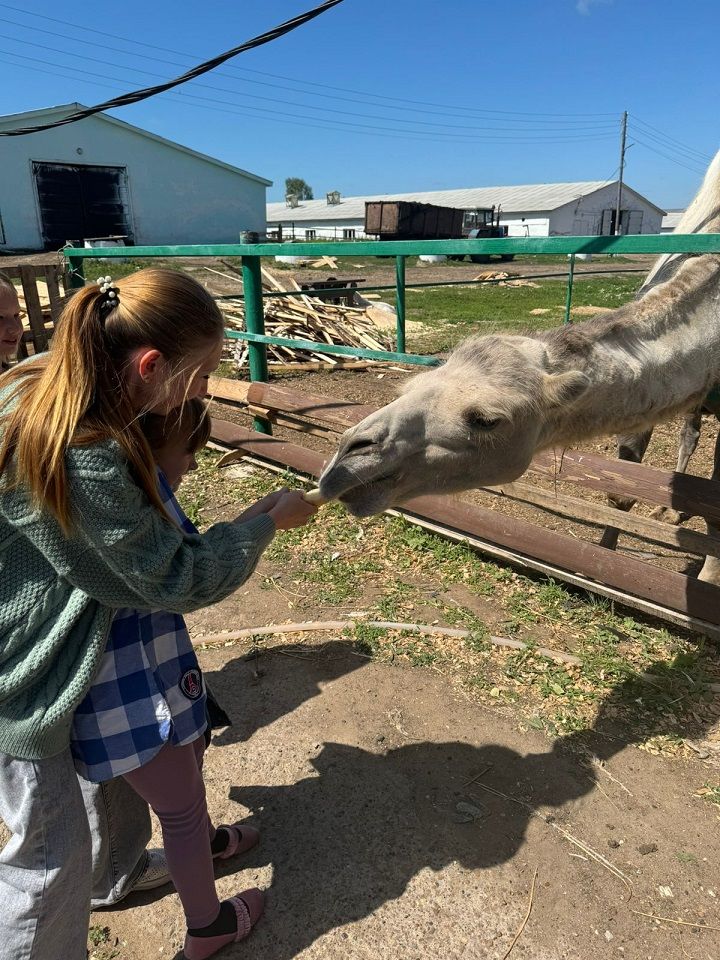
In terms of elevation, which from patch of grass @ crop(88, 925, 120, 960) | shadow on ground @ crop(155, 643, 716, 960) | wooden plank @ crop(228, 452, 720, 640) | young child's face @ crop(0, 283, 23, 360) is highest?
young child's face @ crop(0, 283, 23, 360)

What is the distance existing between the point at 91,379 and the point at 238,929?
1668mm

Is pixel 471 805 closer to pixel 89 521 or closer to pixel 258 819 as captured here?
pixel 258 819

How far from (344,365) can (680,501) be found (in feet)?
23.9

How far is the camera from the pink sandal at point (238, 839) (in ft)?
7.22

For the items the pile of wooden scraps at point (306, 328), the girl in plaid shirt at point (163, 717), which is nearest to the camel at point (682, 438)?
the girl in plaid shirt at point (163, 717)

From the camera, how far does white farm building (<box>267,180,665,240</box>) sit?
2119 inches

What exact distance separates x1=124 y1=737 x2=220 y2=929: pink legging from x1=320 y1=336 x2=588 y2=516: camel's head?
41.2 inches

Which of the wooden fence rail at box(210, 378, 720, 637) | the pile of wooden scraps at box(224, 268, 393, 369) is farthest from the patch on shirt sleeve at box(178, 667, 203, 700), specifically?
the pile of wooden scraps at box(224, 268, 393, 369)

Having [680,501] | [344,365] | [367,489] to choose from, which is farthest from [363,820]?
[344,365]

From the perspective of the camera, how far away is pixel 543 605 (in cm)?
361

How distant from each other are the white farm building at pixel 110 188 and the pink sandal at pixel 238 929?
86.2ft

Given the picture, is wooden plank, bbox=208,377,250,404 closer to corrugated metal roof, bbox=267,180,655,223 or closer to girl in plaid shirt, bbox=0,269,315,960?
girl in plaid shirt, bbox=0,269,315,960

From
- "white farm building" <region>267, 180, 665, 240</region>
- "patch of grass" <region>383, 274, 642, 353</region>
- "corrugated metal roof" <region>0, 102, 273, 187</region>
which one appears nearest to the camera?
"patch of grass" <region>383, 274, 642, 353</region>

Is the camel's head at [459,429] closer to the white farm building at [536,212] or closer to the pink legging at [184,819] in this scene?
the pink legging at [184,819]
